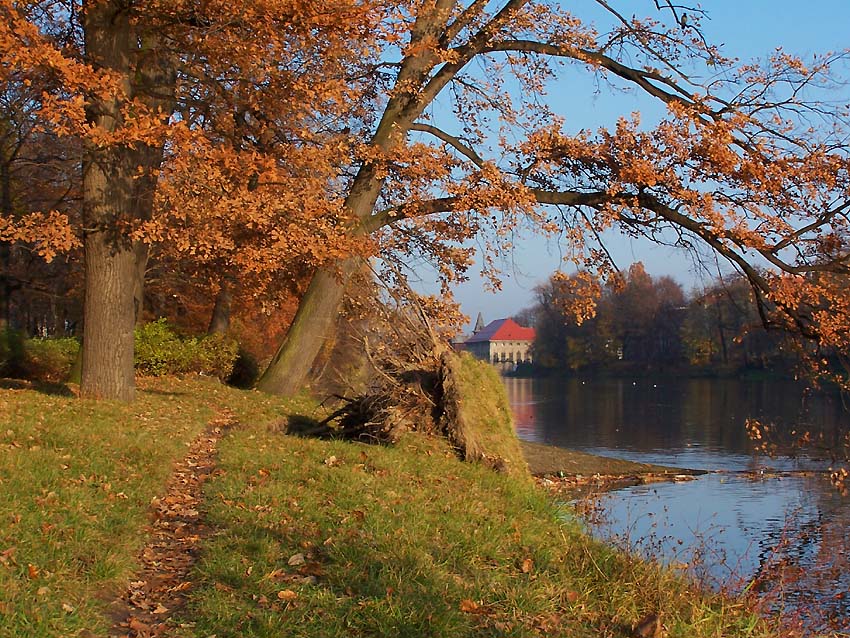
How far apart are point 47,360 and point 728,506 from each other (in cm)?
1444

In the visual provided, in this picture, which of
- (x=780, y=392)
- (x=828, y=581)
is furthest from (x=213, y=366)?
(x=780, y=392)

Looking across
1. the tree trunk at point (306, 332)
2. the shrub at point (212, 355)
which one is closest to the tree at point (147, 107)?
the tree trunk at point (306, 332)

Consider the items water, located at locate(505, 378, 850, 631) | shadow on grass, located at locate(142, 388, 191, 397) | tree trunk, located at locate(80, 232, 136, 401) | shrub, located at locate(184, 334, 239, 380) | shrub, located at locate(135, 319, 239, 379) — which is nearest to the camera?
water, located at locate(505, 378, 850, 631)

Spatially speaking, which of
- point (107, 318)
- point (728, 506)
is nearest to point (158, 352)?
point (107, 318)

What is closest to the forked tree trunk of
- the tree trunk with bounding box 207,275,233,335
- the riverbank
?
the riverbank

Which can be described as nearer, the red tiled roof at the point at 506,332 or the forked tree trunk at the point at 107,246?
the forked tree trunk at the point at 107,246

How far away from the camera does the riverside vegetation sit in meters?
4.96

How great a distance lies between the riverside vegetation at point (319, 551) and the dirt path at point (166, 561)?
0.04m

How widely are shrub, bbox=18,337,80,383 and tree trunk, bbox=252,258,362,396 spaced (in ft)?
15.3

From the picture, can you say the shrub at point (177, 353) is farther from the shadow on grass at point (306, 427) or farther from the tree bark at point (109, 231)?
the shadow on grass at point (306, 427)

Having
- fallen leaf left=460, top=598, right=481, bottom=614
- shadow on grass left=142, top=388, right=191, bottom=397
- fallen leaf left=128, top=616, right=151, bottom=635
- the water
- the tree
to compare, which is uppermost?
the tree

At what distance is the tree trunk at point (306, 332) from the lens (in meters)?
18.2

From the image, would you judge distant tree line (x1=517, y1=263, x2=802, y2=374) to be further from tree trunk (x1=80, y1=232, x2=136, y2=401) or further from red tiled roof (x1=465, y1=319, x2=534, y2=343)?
red tiled roof (x1=465, y1=319, x2=534, y2=343)

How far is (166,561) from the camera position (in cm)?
606
